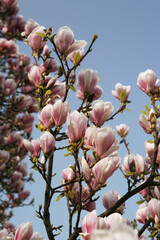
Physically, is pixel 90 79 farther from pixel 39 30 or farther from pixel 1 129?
pixel 1 129

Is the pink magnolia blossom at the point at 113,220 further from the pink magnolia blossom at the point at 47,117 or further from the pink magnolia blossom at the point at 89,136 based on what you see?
the pink magnolia blossom at the point at 47,117

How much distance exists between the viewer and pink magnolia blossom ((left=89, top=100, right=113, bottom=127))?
6.17 ft

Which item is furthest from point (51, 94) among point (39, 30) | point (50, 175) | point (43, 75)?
point (50, 175)

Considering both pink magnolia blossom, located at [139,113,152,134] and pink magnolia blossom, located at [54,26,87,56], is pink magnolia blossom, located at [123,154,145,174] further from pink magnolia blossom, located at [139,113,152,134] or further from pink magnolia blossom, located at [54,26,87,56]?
pink magnolia blossom, located at [54,26,87,56]

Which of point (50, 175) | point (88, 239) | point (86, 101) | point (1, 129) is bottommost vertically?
point (88, 239)

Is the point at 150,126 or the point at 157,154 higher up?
the point at 150,126

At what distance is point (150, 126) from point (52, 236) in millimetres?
1055

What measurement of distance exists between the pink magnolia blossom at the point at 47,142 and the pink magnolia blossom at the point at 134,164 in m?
0.62

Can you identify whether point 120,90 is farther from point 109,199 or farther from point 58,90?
point 109,199

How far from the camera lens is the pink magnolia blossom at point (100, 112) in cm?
188

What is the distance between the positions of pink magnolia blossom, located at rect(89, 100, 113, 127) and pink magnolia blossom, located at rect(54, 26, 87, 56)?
1.40ft

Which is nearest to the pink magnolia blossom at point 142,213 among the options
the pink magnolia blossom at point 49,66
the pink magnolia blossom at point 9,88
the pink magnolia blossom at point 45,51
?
the pink magnolia blossom at point 49,66

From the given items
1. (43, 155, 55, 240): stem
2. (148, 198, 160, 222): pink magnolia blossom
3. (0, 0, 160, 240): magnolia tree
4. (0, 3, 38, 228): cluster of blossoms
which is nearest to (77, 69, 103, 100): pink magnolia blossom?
(0, 0, 160, 240): magnolia tree

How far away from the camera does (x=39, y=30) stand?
2.18 meters
